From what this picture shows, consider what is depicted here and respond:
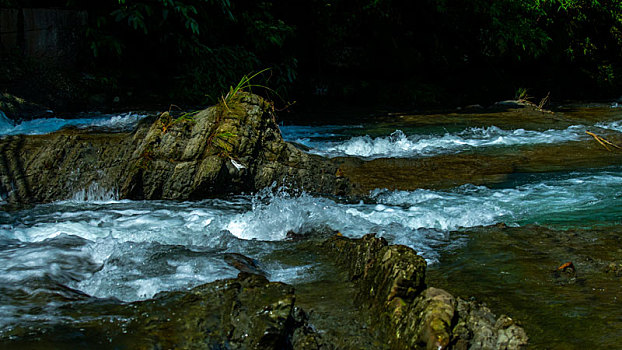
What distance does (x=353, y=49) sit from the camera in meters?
12.8

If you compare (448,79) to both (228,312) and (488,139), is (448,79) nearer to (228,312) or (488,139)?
(488,139)

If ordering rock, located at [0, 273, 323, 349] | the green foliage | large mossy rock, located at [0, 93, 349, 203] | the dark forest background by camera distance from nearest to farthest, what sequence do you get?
rock, located at [0, 273, 323, 349] → large mossy rock, located at [0, 93, 349, 203] → the dark forest background → the green foliage

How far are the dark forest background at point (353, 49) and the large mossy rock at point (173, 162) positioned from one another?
4302 mm

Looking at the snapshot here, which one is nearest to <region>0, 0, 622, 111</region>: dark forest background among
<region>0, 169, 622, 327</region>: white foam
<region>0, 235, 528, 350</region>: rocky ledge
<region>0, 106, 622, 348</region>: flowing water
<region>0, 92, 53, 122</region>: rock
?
<region>0, 92, 53, 122</region>: rock

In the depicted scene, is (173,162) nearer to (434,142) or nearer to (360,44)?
(434,142)

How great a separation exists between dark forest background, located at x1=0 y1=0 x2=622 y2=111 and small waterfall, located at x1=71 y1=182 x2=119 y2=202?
4.73 metres

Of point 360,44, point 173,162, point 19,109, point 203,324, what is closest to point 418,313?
point 203,324

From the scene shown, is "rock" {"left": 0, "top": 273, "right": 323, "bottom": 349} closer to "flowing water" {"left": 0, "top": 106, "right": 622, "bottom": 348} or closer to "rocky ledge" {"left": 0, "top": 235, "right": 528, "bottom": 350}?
"rocky ledge" {"left": 0, "top": 235, "right": 528, "bottom": 350}

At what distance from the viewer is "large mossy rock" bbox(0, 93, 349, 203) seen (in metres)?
5.02

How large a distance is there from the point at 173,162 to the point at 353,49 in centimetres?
854

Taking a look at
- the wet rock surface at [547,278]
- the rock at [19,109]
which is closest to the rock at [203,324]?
the wet rock surface at [547,278]

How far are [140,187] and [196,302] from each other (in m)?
3.05

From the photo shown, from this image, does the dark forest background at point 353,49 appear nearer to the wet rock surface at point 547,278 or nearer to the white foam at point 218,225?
the white foam at point 218,225

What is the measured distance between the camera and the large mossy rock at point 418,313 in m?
2.00
